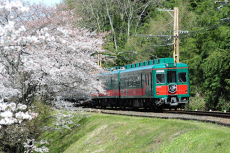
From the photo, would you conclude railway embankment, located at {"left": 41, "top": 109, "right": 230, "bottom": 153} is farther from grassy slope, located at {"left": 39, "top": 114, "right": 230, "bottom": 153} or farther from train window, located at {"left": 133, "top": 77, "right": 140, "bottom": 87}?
train window, located at {"left": 133, "top": 77, "right": 140, "bottom": 87}

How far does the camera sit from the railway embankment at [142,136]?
9453 mm

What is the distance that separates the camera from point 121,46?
44.4 meters

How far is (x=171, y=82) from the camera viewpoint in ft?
63.7

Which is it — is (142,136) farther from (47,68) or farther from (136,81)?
(136,81)

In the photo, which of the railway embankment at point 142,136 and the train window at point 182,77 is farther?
the train window at point 182,77

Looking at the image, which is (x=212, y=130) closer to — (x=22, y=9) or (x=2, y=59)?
(x=22, y=9)

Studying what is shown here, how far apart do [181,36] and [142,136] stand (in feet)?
69.5

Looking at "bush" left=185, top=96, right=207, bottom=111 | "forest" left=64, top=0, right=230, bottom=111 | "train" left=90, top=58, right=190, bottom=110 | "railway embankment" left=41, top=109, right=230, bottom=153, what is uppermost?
"forest" left=64, top=0, right=230, bottom=111

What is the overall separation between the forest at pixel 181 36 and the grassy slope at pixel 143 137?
5003 mm

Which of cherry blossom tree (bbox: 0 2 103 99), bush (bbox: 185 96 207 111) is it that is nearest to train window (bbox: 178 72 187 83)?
cherry blossom tree (bbox: 0 2 103 99)

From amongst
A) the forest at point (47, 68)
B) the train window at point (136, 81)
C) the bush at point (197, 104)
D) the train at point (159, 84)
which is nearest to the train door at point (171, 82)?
the train at point (159, 84)

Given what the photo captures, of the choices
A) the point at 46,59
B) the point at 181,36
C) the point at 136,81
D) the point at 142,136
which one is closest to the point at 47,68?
the point at 46,59

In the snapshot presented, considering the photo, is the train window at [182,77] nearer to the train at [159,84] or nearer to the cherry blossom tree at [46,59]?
the train at [159,84]

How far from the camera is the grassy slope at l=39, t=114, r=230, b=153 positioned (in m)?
9.42
